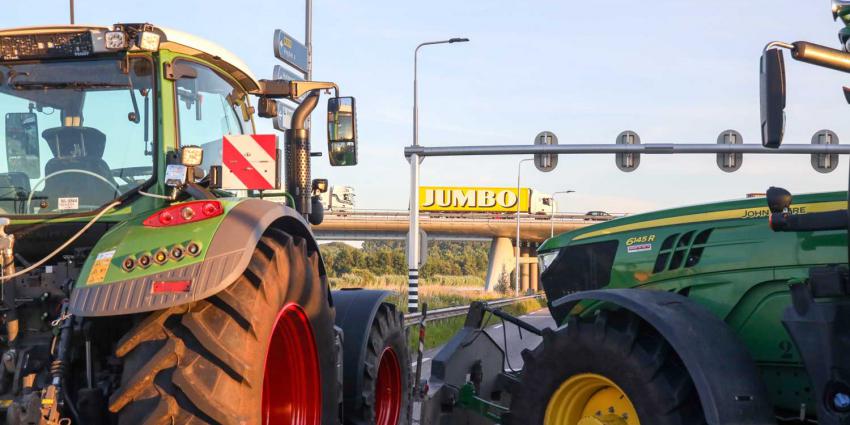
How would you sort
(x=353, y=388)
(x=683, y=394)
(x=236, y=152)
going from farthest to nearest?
(x=353, y=388)
(x=236, y=152)
(x=683, y=394)

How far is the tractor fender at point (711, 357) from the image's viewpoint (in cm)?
445

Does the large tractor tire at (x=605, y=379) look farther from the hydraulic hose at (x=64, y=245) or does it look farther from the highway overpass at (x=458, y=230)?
the highway overpass at (x=458, y=230)

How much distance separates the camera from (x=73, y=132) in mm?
5012

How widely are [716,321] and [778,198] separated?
2.64 ft

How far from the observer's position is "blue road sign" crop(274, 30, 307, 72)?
1324 centimetres

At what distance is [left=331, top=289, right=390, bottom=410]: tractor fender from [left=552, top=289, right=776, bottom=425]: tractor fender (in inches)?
78.1

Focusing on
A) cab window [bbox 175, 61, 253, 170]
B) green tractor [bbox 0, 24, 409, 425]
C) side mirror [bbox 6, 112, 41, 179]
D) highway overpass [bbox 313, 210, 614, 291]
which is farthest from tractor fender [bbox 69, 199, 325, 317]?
highway overpass [bbox 313, 210, 614, 291]

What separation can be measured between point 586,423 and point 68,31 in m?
3.56

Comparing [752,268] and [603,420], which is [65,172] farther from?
[752,268]

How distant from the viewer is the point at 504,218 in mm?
65438

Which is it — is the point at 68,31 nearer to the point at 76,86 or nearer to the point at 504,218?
the point at 76,86


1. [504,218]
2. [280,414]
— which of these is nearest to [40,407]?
[280,414]

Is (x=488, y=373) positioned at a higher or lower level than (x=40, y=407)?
lower

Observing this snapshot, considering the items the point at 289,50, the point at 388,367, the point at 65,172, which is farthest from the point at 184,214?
the point at 289,50
